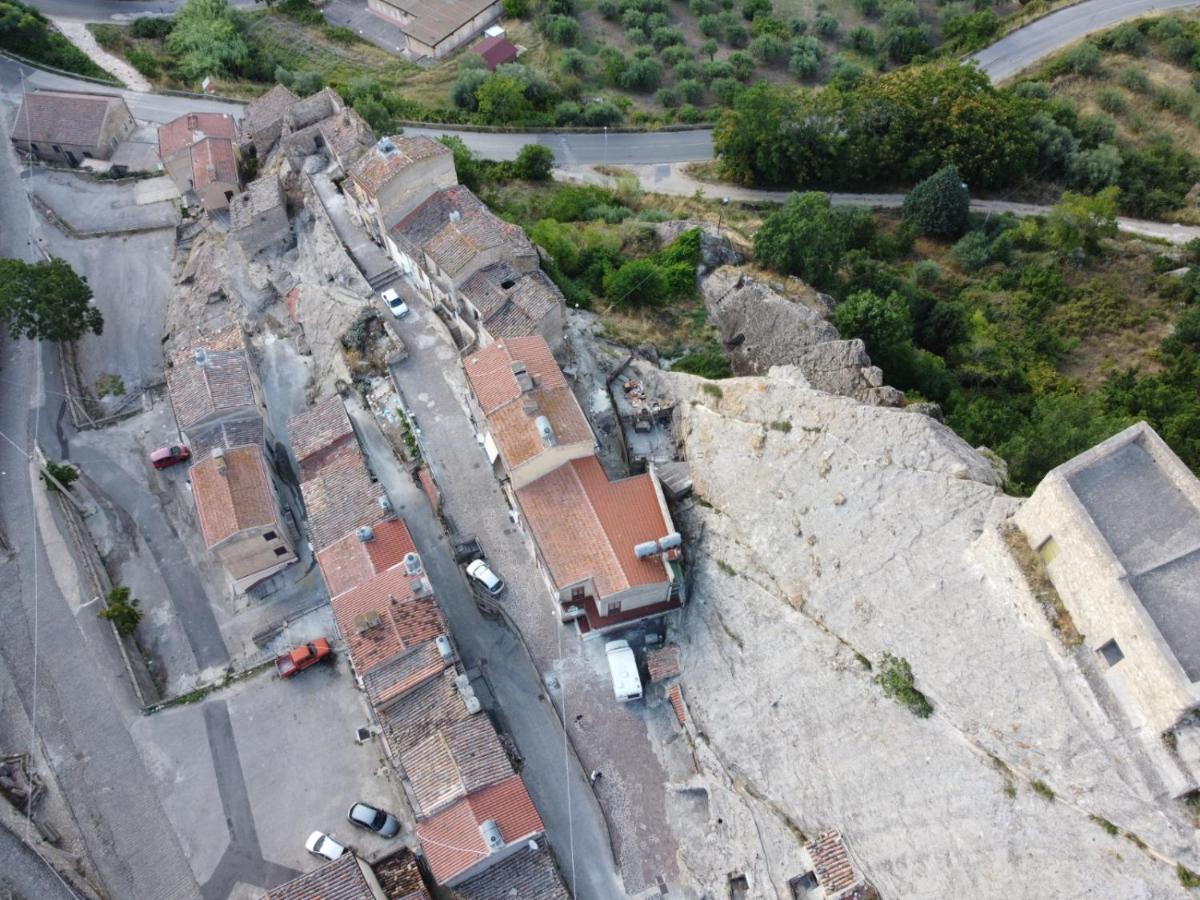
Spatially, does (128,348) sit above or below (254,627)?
above

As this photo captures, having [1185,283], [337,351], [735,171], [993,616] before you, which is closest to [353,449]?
[337,351]

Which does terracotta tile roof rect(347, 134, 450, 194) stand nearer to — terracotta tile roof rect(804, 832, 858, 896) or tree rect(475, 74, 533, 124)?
tree rect(475, 74, 533, 124)

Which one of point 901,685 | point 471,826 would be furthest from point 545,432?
point 901,685

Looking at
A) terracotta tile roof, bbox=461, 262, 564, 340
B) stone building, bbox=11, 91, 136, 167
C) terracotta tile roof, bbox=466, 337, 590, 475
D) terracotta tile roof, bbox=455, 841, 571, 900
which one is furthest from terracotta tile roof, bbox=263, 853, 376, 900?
stone building, bbox=11, 91, 136, 167

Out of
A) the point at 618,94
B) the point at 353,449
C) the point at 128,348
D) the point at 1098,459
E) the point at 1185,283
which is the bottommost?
the point at 1098,459

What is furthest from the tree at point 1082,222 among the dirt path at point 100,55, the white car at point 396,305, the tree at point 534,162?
the dirt path at point 100,55

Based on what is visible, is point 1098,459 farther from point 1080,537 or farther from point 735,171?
point 735,171
